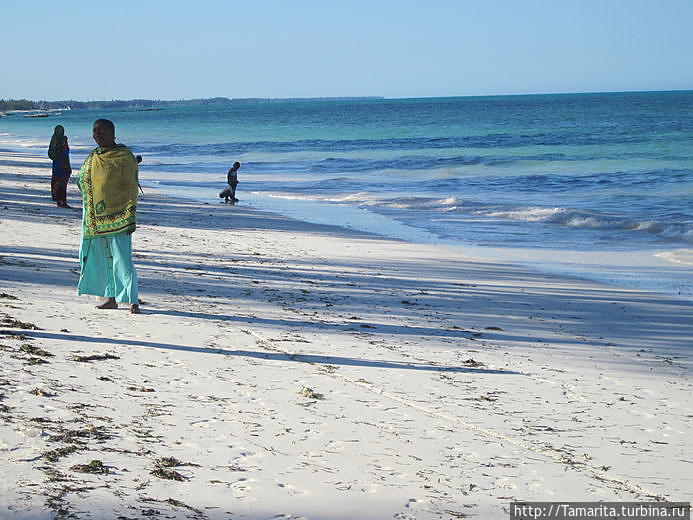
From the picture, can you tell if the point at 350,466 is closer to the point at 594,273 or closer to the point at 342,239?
the point at 594,273

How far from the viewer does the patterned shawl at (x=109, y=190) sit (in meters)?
6.99

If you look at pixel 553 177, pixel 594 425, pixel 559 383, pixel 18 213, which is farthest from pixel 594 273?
pixel 553 177

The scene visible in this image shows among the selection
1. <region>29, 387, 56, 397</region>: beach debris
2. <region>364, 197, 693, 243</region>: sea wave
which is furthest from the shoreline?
<region>29, 387, 56, 397</region>: beach debris

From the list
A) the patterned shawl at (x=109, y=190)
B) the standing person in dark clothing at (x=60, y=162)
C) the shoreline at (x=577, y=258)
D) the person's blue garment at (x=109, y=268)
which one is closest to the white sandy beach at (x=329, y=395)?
the person's blue garment at (x=109, y=268)

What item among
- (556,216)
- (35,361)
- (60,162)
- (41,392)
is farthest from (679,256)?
(41,392)

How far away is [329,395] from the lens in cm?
→ 532

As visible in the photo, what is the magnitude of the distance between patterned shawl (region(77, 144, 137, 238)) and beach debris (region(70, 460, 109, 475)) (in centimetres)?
349

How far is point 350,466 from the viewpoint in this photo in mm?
4191

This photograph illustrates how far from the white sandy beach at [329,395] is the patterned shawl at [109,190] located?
76 cm

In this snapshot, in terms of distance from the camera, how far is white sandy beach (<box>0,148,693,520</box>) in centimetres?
384

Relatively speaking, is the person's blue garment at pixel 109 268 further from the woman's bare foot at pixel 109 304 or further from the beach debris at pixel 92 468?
the beach debris at pixel 92 468

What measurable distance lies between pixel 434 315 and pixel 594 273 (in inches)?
168

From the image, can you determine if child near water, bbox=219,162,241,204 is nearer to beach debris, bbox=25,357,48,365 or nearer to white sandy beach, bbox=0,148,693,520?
white sandy beach, bbox=0,148,693,520

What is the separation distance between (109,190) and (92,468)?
367cm
